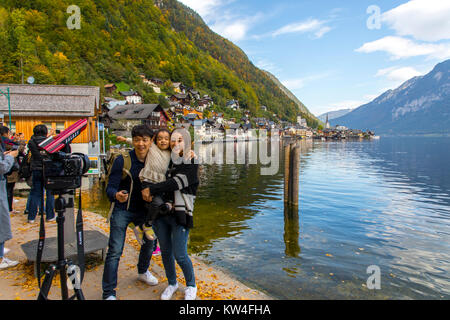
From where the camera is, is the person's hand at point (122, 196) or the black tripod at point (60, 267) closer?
the black tripod at point (60, 267)

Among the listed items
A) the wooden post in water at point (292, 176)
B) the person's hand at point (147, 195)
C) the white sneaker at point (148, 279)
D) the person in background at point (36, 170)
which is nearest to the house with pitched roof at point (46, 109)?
the person in background at point (36, 170)

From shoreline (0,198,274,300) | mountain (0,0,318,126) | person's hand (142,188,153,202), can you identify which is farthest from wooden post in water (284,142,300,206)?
mountain (0,0,318,126)

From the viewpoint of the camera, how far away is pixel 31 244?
5.48 meters

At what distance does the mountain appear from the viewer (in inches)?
2331

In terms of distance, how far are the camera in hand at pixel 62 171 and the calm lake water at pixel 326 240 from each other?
16.5ft

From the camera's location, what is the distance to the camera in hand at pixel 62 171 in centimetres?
Result: 371

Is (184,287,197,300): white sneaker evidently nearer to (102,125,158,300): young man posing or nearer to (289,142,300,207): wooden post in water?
(102,125,158,300): young man posing

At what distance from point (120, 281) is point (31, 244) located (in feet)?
6.48

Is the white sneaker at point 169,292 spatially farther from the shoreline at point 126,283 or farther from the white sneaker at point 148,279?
the white sneaker at point 148,279

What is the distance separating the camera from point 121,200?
404 cm

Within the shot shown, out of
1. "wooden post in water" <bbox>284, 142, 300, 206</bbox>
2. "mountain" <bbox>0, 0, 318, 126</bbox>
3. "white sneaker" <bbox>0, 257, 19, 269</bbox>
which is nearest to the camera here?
"white sneaker" <bbox>0, 257, 19, 269</bbox>

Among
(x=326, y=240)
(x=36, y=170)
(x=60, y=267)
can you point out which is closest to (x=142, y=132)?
(x=60, y=267)

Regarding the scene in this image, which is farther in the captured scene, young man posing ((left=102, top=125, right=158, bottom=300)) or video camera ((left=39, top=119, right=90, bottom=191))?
young man posing ((left=102, top=125, right=158, bottom=300))
